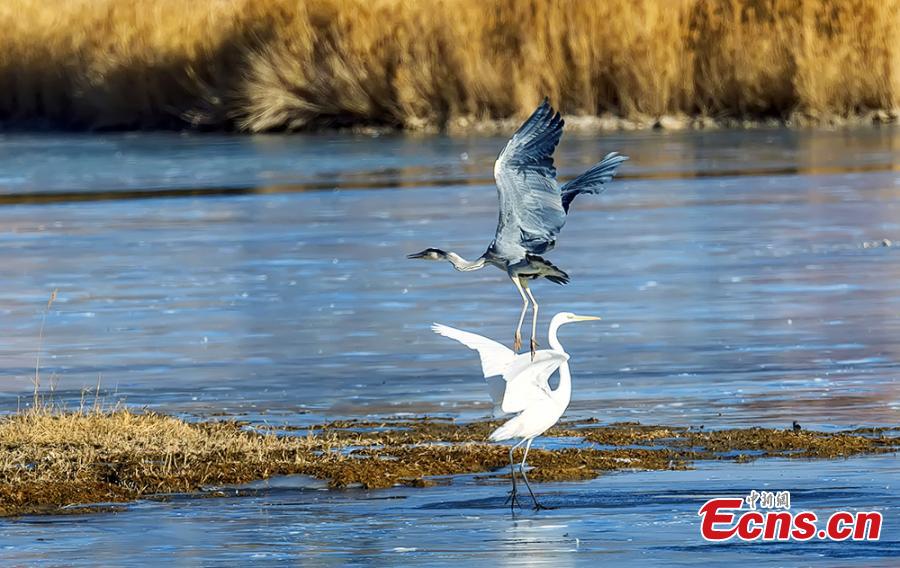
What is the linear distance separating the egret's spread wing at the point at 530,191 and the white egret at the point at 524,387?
662 mm

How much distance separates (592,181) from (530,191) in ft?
1.35

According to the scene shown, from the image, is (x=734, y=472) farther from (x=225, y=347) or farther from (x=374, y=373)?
(x=225, y=347)

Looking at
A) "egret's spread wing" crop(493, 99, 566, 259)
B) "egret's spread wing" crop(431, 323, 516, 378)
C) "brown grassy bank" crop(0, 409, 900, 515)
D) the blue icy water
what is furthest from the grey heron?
the blue icy water

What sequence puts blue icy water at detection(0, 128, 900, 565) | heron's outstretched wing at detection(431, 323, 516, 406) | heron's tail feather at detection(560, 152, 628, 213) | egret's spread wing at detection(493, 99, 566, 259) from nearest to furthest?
blue icy water at detection(0, 128, 900, 565) < heron's outstretched wing at detection(431, 323, 516, 406) < egret's spread wing at detection(493, 99, 566, 259) < heron's tail feather at detection(560, 152, 628, 213)

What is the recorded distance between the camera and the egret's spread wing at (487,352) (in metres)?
8.27

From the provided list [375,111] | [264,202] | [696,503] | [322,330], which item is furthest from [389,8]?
[696,503]

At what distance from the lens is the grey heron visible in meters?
8.87

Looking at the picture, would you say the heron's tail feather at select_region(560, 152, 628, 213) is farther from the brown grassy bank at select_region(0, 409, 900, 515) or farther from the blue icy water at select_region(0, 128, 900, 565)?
the blue icy water at select_region(0, 128, 900, 565)

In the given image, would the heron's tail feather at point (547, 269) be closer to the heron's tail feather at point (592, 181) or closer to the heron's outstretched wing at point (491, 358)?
the heron's outstretched wing at point (491, 358)

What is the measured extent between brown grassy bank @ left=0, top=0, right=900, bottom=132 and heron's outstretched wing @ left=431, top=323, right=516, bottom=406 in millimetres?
23324

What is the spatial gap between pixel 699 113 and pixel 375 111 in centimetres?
496

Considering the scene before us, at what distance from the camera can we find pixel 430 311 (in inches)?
569

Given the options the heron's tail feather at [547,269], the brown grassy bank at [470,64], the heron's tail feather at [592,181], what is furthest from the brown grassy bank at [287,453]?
the brown grassy bank at [470,64]

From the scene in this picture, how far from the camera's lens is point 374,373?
39.5 ft
